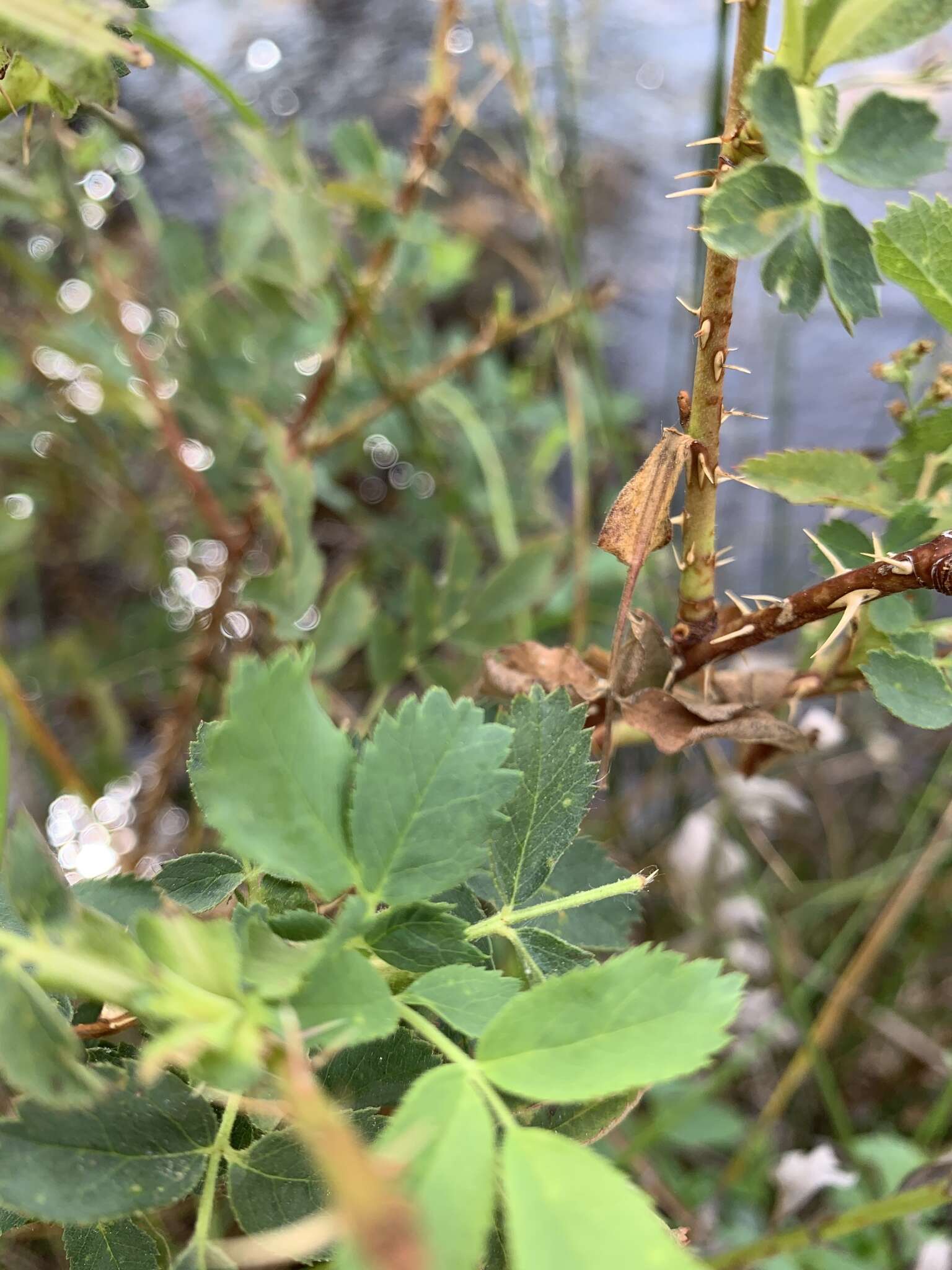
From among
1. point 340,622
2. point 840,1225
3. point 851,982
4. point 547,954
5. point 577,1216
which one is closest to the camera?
point 577,1216

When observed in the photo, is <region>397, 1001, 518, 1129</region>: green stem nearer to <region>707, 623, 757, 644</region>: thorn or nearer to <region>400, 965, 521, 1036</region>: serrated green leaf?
<region>400, 965, 521, 1036</region>: serrated green leaf

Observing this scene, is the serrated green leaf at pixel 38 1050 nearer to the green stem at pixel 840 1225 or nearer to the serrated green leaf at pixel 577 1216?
the serrated green leaf at pixel 577 1216

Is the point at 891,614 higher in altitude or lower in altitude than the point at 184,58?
lower

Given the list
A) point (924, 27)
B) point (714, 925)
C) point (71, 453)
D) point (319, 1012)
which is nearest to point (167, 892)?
point (319, 1012)

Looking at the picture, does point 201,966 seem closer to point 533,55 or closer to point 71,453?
point 71,453

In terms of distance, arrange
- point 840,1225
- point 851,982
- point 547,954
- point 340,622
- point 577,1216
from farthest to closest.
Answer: point 851,982
point 340,622
point 840,1225
point 547,954
point 577,1216

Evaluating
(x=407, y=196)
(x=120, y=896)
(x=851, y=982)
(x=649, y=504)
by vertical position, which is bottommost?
(x=851, y=982)

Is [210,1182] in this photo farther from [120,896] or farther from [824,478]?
[824,478]

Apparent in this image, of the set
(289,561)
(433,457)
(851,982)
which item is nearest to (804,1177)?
(851,982)
